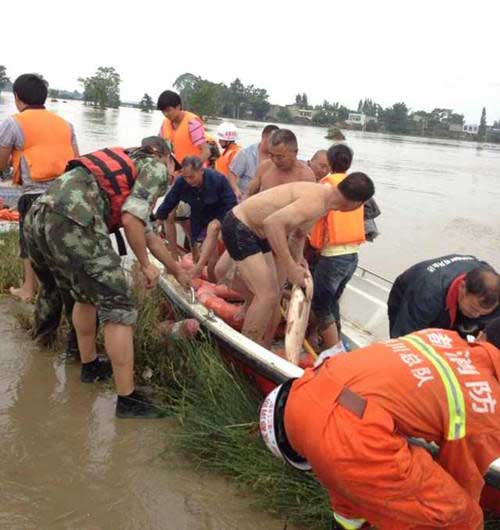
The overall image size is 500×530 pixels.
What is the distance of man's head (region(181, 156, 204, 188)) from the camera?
445cm

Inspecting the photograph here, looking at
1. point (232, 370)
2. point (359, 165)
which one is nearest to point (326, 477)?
point (232, 370)

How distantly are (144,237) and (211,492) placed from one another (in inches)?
55.9

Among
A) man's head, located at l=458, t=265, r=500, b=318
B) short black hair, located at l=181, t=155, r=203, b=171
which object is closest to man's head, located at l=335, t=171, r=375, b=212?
man's head, located at l=458, t=265, r=500, b=318

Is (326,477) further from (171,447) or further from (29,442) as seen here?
(29,442)

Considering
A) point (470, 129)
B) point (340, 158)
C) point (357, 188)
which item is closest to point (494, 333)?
point (357, 188)

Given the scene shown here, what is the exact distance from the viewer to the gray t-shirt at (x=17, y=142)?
165 inches

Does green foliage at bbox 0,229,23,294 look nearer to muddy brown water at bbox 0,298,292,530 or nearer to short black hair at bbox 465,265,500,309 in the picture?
muddy brown water at bbox 0,298,292,530

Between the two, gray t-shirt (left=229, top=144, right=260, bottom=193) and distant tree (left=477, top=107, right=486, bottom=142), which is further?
distant tree (left=477, top=107, right=486, bottom=142)

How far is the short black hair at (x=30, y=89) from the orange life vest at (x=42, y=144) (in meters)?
0.08

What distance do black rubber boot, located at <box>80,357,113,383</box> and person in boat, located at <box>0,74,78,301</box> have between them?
1278mm

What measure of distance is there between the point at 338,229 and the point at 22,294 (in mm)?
2833

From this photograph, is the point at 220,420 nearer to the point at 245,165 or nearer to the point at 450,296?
the point at 450,296

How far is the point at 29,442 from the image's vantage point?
10.1 feet

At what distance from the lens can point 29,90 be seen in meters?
4.31
